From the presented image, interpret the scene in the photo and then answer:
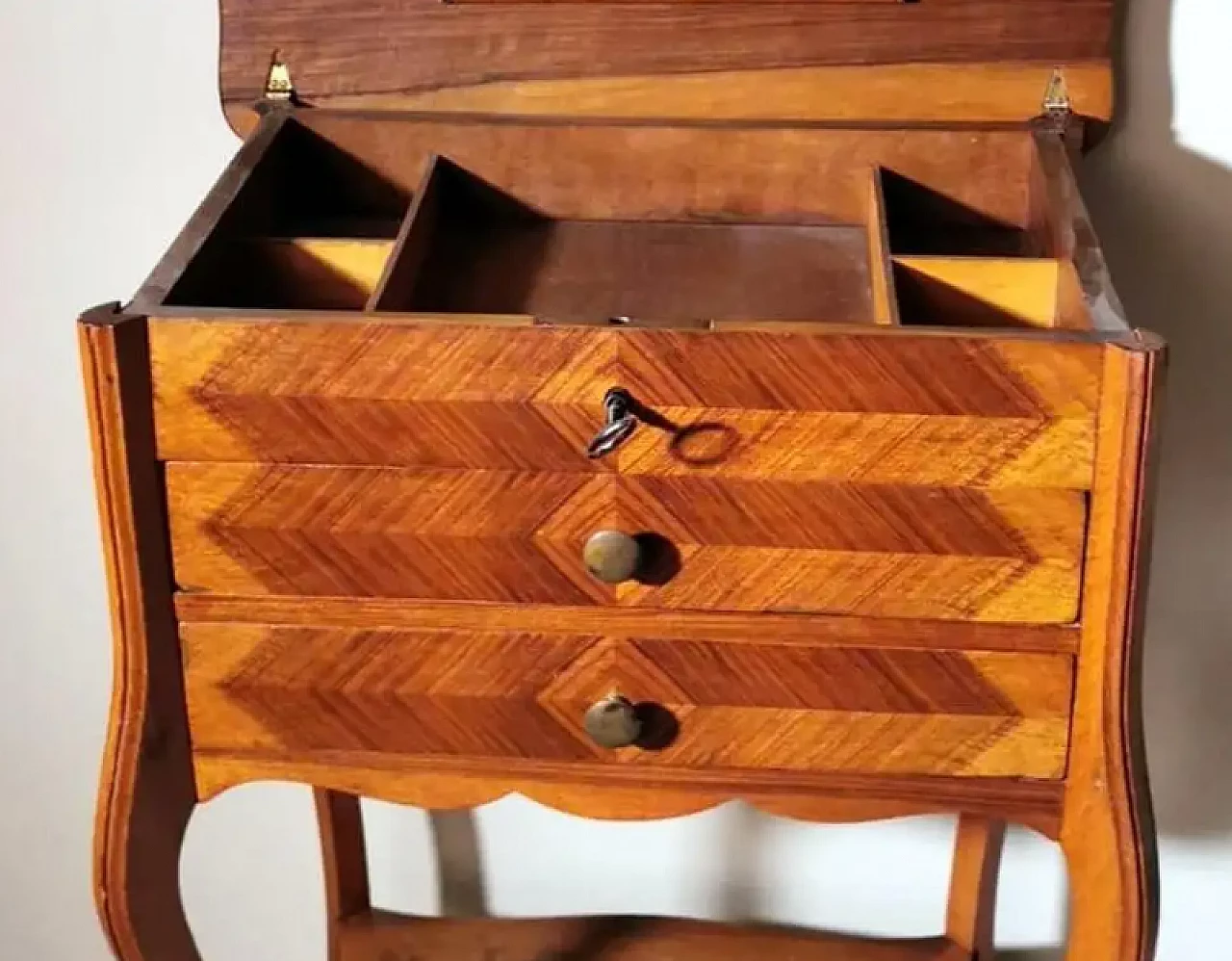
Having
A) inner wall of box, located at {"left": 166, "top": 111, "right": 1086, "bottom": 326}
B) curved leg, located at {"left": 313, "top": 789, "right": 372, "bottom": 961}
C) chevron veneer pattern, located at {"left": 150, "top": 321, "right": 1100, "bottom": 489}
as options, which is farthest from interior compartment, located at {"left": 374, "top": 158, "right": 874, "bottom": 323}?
curved leg, located at {"left": 313, "top": 789, "right": 372, "bottom": 961}

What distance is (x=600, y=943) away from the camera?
4.59 feet

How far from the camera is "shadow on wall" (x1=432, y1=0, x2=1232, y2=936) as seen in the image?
119 centimetres

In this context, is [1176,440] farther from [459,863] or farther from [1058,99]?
[459,863]

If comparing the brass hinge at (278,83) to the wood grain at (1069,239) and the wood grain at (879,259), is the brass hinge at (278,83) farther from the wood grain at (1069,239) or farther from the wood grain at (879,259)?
the wood grain at (1069,239)

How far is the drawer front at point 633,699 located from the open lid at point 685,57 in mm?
406

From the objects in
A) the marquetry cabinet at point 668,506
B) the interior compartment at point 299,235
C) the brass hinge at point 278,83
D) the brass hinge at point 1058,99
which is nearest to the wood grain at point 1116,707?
the marquetry cabinet at point 668,506

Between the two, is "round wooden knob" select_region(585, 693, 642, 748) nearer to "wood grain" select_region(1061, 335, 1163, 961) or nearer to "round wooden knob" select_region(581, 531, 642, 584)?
"round wooden knob" select_region(581, 531, 642, 584)

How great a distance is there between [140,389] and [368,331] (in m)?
0.13

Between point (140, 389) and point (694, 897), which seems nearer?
point (140, 389)

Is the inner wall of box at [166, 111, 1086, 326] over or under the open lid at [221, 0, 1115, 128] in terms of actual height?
under

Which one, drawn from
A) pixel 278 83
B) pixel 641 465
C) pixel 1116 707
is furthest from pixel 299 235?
pixel 1116 707

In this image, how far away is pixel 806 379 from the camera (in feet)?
2.77

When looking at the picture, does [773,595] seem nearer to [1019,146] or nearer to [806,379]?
[806,379]

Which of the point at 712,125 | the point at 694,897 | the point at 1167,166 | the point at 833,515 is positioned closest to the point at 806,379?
the point at 833,515
